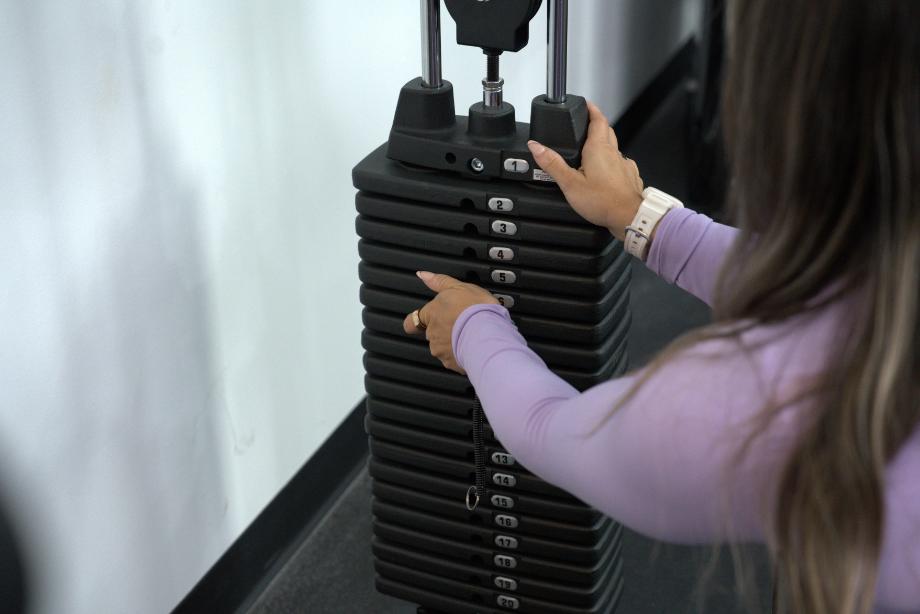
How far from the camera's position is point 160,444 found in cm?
138

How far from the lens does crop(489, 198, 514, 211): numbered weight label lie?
115 centimetres

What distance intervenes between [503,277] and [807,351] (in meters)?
0.45

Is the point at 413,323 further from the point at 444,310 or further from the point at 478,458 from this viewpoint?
the point at 478,458

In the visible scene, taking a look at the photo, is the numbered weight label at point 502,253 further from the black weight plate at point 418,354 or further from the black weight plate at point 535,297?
the black weight plate at point 418,354

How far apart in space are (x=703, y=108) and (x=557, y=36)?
5.37 ft

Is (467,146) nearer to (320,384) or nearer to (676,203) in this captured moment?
(676,203)

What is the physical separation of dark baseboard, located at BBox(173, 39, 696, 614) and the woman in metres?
0.86

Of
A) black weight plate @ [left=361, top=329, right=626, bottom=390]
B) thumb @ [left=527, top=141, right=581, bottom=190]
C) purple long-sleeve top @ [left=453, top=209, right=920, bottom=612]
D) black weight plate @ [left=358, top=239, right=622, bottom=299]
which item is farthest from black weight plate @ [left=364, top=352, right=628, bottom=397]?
purple long-sleeve top @ [left=453, top=209, right=920, bottom=612]

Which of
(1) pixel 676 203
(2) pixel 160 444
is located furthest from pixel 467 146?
(2) pixel 160 444

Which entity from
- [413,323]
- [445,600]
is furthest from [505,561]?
[413,323]

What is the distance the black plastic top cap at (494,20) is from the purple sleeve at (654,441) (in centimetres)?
37

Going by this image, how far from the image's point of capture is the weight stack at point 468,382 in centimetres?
116

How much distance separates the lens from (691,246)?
115 centimetres

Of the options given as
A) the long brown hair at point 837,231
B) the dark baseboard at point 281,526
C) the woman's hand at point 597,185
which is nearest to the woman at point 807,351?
the long brown hair at point 837,231
